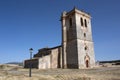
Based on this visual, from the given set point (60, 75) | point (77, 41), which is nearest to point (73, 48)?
point (77, 41)

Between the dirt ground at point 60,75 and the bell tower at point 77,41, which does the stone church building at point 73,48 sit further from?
the dirt ground at point 60,75

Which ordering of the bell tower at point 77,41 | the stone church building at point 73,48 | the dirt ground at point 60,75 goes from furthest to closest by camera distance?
the bell tower at point 77,41, the stone church building at point 73,48, the dirt ground at point 60,75

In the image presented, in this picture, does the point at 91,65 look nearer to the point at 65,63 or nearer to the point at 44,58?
the point at 65,63

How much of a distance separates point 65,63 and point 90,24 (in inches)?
466

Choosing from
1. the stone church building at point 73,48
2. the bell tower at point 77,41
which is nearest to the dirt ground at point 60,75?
the stone church building at point 73,48

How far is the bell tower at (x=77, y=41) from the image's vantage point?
33.5m

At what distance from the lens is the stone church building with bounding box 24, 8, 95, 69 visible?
33.3 meters

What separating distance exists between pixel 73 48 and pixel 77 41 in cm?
196

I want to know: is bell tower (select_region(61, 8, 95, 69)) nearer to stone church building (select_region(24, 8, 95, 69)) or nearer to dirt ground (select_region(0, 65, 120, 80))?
stone church building (select_region(24, 8, 95, 69))

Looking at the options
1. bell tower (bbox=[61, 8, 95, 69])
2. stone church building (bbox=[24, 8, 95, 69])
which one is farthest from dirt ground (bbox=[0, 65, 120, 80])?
bell tower (bbox=[61, 8, 95, 69])

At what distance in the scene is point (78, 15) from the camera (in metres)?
35.9

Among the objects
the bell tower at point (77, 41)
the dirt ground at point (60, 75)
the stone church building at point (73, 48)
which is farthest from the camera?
the bell tower at point (77, 41)

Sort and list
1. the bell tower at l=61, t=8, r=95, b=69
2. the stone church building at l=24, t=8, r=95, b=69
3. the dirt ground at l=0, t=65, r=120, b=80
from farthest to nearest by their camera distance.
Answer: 1. the bell tower at l=61, t=8, r=95, b=69
2. the stone church building at l=24, t=8, r=95, b=69
3. the dirt ground at l=0, t=65, r=120, b=80

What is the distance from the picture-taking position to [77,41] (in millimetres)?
33375
